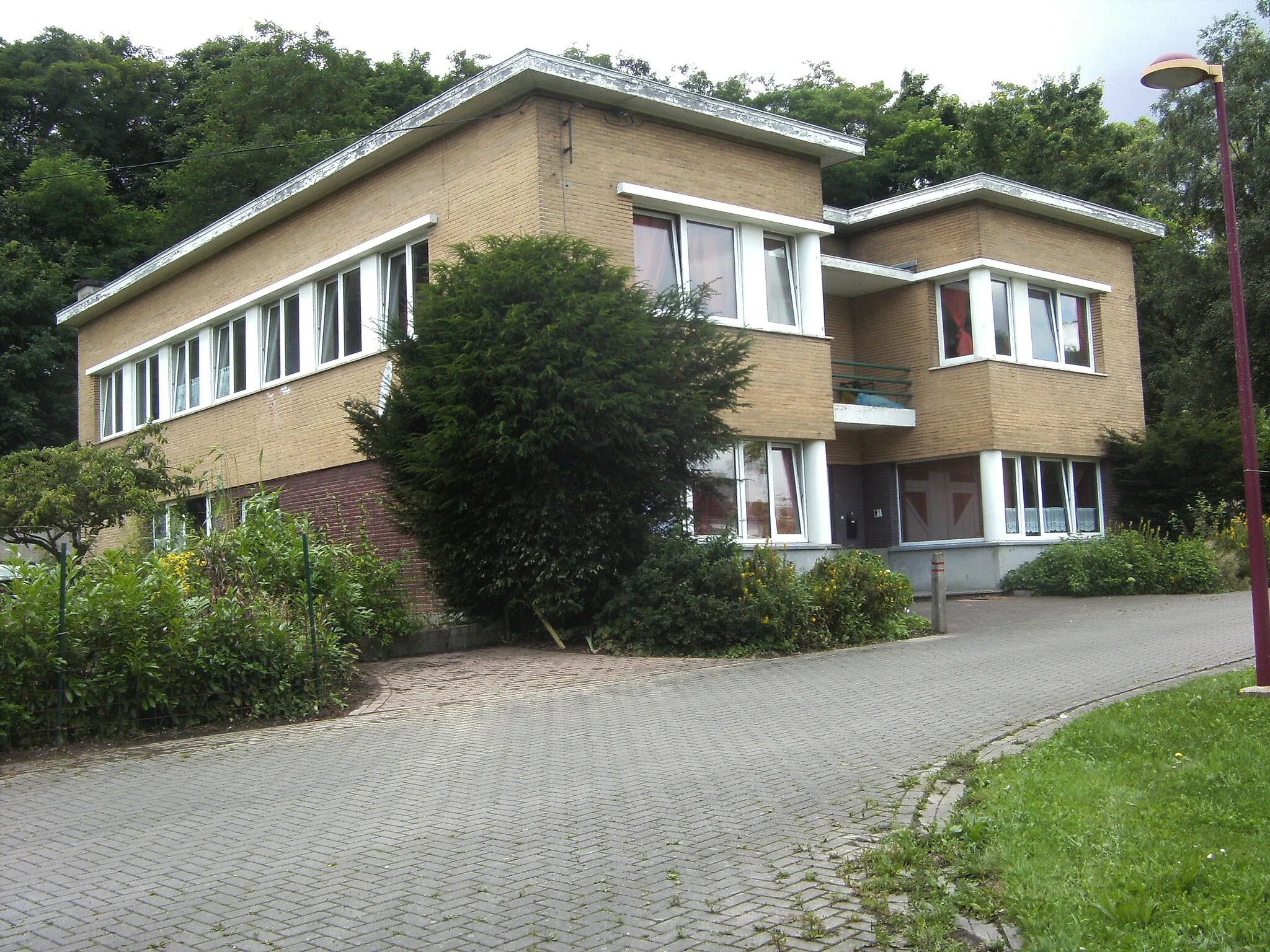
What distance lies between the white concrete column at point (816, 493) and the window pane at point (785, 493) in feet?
0.53

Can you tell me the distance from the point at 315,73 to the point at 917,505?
27900mm

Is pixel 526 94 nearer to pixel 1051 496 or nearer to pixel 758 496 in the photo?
pixel 758 496

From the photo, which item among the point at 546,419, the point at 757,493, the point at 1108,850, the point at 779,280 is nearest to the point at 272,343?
the point at 779,280

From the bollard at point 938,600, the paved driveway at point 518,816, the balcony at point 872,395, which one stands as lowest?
the paved driveway at point 518,816

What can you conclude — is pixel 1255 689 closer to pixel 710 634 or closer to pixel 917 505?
pixel 710 634

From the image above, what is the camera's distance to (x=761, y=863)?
18.8 feet

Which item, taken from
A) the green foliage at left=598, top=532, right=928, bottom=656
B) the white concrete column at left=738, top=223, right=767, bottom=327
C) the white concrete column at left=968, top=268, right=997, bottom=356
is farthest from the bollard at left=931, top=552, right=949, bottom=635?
the white concrete column at left=968, top=268, right=997, bottom=356

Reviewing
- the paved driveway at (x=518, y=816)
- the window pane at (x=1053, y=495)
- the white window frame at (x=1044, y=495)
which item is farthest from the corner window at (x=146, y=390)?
the window pane at (x=1053, y=495)

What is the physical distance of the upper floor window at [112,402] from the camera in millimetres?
27609

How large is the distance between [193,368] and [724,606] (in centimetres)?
1566

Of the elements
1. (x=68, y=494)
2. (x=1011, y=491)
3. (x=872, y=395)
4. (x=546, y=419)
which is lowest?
(x=1011, y=491)

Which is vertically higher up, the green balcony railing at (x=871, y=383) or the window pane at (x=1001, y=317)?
the window pane at (x=1001, y=317)

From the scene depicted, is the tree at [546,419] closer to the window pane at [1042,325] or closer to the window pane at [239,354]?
the window pane at [239,354]

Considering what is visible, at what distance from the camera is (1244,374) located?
30.6ft
